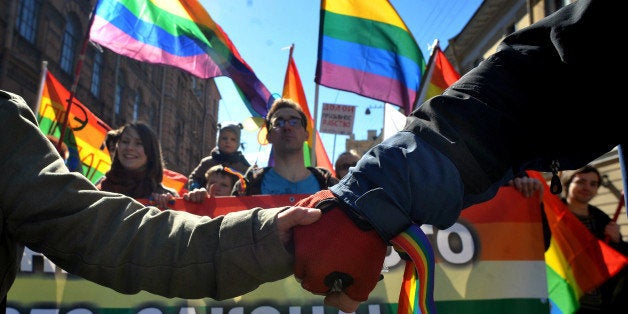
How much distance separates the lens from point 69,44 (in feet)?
58.6

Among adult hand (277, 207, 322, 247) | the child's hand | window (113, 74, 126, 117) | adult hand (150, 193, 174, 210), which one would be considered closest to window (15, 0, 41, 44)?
window (113, 74, 126, 117)

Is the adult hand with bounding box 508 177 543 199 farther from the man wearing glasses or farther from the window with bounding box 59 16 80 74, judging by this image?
the window with bounding box 59 16 80 74

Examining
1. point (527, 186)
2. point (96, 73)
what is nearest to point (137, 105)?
point (96, 73)

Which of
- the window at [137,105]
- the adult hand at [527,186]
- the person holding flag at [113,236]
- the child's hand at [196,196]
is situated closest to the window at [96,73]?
the window at [137,105]

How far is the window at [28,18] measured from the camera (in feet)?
46.8

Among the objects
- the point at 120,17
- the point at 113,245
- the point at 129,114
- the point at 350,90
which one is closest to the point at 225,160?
the point at 350,90

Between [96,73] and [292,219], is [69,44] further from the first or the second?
[292,219]

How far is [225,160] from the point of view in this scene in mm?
5266

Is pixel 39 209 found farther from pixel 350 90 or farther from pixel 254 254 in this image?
pixel 350 90

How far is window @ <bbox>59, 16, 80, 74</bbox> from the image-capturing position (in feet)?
57.0

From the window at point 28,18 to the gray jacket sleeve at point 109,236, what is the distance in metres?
15.5

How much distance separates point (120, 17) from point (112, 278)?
16.1 feet

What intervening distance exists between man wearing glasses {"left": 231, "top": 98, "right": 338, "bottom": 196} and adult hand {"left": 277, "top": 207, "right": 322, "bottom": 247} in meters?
2.45

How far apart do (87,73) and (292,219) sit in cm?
1976
